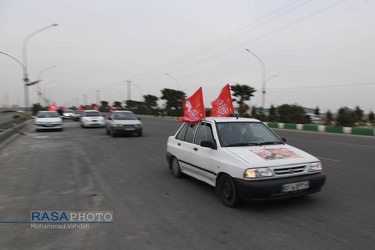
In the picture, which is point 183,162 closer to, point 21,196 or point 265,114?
point 21,196

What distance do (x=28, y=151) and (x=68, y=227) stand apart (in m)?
8.65

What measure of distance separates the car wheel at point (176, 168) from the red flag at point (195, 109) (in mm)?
1099

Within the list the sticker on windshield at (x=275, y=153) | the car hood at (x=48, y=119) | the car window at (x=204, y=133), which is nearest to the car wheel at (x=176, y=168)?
the car window at (x=204, y=133)

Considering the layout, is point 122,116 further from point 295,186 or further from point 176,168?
point 295,186

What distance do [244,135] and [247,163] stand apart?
1.19 m

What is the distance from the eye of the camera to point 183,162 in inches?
244

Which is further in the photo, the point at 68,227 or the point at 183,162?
the point at 183,162

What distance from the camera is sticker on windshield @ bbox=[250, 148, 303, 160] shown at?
14.4ft

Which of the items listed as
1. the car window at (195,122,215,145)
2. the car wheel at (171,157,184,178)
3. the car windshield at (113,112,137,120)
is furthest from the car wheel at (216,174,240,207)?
the car windshield at (113,112,137,120)

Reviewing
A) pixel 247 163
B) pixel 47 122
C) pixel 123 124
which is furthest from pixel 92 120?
pixel 247 163

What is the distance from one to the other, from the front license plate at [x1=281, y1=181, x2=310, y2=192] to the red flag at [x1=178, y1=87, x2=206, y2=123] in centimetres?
231

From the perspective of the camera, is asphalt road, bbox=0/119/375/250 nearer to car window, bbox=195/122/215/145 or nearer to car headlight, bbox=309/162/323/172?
car headlight, bbox=309/162/323/172

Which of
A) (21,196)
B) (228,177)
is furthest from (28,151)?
(228,177)

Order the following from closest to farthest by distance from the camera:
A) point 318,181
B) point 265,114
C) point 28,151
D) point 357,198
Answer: point 318,181
point 357,198
point 28,151
point 265,114
